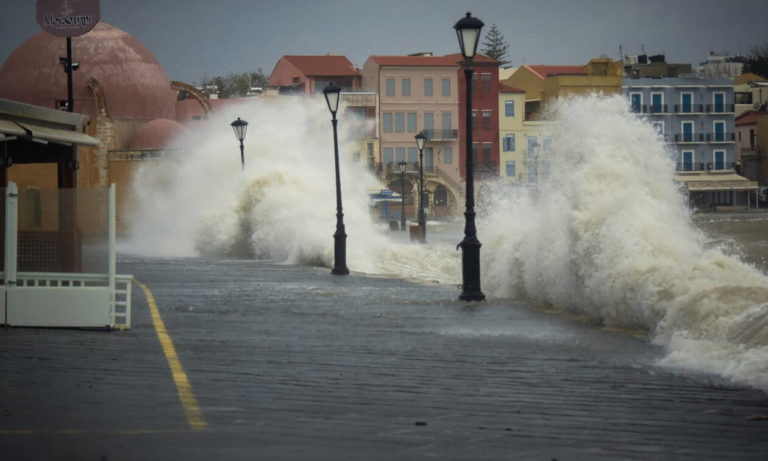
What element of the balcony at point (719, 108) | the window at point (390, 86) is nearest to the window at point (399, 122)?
the window at point (390, 86)

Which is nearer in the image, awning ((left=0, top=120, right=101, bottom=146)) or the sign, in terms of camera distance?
awning ((left=0, top=120, right=101, bottom=146))

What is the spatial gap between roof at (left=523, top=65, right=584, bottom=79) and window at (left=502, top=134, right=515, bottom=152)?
7324 millimetres

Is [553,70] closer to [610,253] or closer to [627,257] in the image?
[610,253]

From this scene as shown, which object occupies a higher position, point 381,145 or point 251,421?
point 381,145

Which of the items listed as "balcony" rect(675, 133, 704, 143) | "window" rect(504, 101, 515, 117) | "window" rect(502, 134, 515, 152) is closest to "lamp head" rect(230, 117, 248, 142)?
"window" rect(502, 134, 515, 152)

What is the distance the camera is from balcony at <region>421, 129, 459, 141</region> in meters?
102

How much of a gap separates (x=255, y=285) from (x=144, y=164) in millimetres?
44305

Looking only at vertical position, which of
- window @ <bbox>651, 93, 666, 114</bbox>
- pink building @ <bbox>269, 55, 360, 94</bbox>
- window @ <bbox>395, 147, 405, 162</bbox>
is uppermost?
pink building @ <bbox>269, 55, 360, 94</bbox>

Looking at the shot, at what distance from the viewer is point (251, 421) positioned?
7637mm

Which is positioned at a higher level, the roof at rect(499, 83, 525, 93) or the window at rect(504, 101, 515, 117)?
the roof at rect(499, 83, 525, 93)

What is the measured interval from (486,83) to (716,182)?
22457 mm

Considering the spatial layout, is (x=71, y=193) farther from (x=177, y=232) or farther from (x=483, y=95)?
(x=483, y=95)

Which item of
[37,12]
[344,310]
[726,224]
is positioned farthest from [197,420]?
[726,224]

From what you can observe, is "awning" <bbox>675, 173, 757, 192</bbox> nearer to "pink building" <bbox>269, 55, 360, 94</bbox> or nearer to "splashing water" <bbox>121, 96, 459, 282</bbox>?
"pink building" <bbox>269, 55, 360, 94</bbox>
